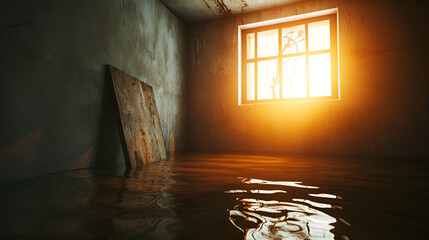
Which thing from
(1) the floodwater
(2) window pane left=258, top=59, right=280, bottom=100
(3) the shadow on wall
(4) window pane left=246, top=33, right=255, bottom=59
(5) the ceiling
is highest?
(5) the ceiling

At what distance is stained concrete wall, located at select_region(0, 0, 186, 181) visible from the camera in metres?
1.67

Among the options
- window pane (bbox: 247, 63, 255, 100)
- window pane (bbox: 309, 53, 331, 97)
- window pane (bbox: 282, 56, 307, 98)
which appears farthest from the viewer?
window pane (bbox: 247, 63, 255, 100)

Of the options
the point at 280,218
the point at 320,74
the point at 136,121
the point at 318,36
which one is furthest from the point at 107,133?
the point at 318,36

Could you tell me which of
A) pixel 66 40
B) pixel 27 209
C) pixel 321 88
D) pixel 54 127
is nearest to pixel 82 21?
pixel 66 40

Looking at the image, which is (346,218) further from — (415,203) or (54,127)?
(54,127)

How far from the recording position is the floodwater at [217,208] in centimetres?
73

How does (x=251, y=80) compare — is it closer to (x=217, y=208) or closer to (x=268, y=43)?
(x=268, y=43)

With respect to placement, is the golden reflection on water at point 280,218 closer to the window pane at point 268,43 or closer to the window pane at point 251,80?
the window pane at point 251,80

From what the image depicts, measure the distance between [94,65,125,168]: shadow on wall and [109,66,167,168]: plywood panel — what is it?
0.30ft

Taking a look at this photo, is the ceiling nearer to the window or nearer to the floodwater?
the window

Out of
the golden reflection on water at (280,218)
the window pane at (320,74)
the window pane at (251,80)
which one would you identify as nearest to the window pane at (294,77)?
the window pane at (320,74)

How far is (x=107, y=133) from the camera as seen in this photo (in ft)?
8.50

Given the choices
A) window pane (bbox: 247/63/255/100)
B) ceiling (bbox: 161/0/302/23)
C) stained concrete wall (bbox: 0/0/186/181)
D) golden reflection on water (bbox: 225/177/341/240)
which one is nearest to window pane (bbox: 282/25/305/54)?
ceiling (bbox: 161/0/302/23)

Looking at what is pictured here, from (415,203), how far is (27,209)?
1.70m
